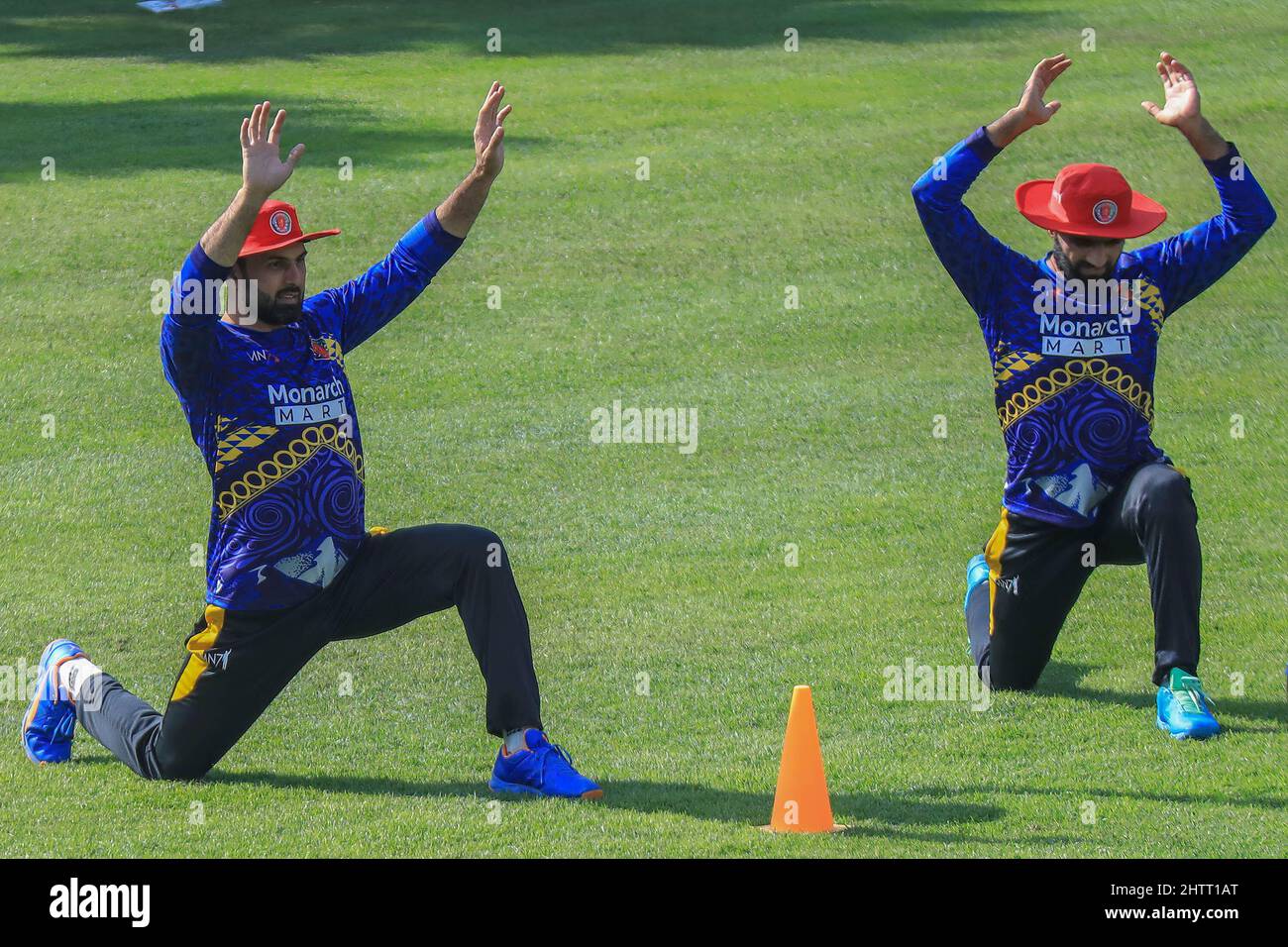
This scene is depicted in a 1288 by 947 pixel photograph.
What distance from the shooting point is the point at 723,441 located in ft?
42.9

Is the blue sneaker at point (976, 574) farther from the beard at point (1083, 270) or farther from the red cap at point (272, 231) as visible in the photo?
the red cap at point (272, 231)

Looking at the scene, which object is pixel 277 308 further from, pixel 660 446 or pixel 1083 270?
pixel 660 446

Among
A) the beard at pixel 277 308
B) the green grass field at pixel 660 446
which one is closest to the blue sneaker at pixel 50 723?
the green grass field at pixel 660 446

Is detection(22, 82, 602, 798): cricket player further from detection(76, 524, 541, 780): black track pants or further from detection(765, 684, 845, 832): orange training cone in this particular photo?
detection(765, 684, 845, 832): orange training cone

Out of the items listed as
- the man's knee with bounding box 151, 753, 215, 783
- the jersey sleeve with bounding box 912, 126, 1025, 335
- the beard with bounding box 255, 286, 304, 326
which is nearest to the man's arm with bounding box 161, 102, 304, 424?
the beard with bounding box 255, 286, 304, 326

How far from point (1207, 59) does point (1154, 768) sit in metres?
20.1

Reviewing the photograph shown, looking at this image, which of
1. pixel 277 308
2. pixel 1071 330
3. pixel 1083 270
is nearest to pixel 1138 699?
pixel 1071 330

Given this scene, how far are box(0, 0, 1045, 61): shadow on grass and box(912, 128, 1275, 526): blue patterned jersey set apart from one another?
1994 cm

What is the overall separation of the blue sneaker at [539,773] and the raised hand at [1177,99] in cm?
361

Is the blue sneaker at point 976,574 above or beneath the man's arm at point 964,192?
beneath

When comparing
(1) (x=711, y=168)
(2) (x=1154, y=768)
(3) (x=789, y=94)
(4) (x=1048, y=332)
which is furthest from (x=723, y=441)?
(3) (x=789, y=94)

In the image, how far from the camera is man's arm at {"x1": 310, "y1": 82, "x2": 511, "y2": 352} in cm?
775

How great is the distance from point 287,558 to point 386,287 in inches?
48.3

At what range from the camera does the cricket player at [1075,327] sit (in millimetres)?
8039
